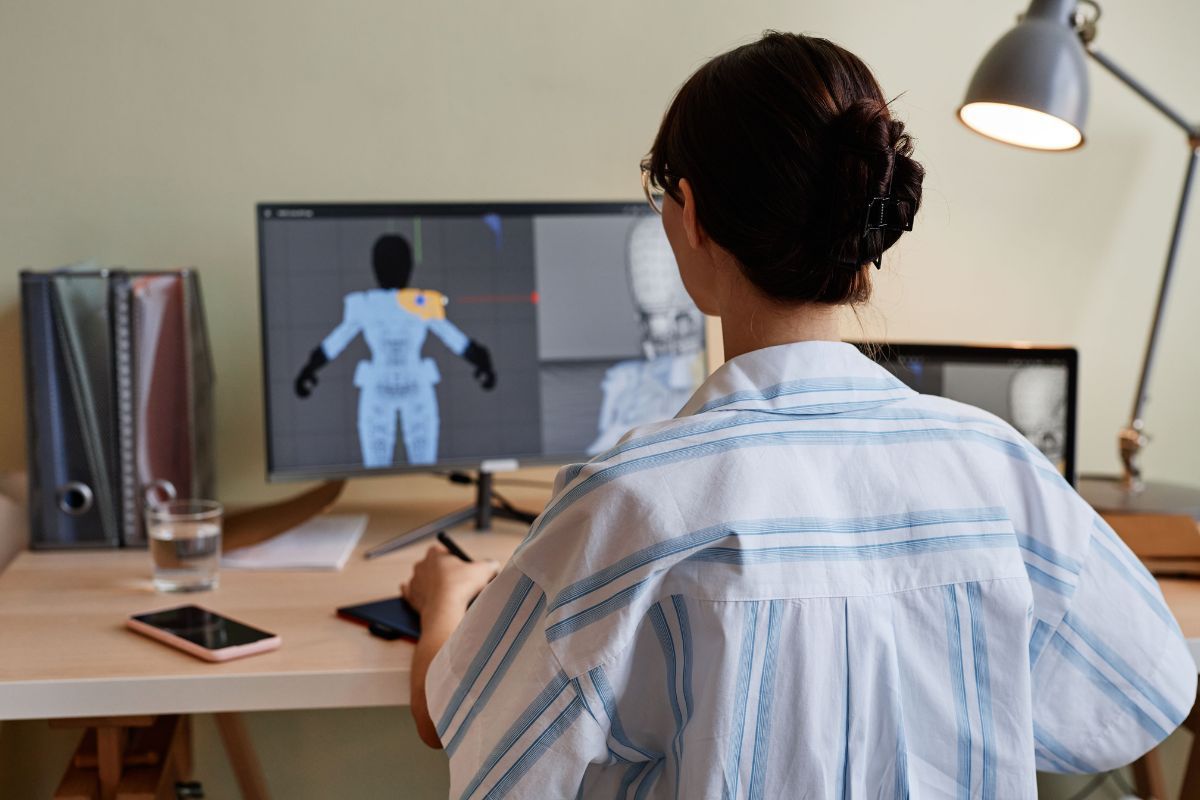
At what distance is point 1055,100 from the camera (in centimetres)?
148

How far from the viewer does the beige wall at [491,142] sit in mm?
1641

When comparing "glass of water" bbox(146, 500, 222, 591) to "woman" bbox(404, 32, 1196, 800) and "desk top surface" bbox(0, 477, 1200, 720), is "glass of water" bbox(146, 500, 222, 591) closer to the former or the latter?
"desk top surface" bbox(0, 477, 1200, 720)

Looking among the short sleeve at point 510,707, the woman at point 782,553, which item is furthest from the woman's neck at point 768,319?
the short sleeve at point 510,707

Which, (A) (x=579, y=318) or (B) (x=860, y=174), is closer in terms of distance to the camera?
(B) (x=860, y=174)

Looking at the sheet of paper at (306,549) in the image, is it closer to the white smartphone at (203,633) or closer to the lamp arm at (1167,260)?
the white smartphone at (203,633)

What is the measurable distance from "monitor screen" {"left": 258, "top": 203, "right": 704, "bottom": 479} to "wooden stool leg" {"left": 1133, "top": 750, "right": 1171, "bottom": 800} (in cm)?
97

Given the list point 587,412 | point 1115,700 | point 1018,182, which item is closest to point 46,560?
point 587,412

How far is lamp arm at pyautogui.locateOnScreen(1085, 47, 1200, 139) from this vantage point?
1.61 m

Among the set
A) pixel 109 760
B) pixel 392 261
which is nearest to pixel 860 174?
pixel 392 261

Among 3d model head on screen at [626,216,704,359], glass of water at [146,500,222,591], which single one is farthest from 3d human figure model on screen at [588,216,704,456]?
→ glass of water at [146,500,222,591]

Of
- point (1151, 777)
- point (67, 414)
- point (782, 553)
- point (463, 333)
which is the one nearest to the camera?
point (782, 553)

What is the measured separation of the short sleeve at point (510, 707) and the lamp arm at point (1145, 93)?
1240 mm

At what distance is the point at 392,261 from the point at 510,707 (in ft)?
2.85

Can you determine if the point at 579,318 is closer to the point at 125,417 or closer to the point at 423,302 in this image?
the point at 423,302
